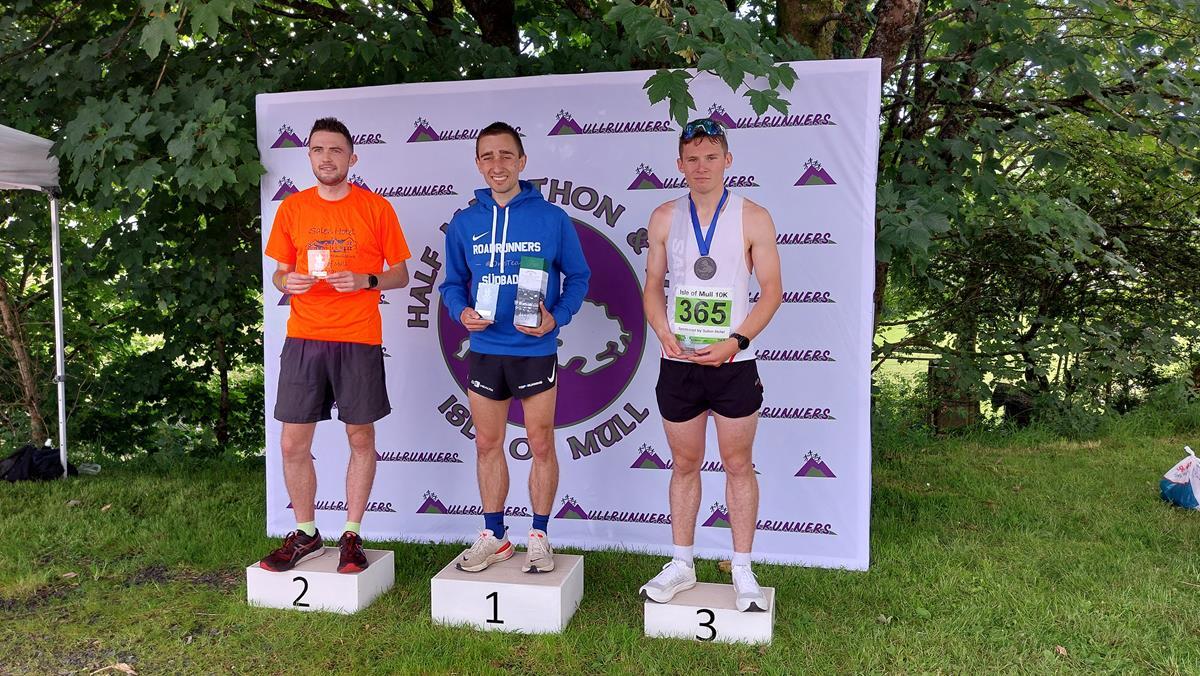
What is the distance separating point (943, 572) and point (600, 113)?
2.54 m

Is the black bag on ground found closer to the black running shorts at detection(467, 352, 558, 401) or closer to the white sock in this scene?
the black running shorts at detection(467, 352, 558, 401)

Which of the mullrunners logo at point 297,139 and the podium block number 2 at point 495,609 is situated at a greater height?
the mullrunners logo at point 297,139

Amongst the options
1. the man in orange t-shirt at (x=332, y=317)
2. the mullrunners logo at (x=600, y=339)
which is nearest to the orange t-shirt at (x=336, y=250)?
the man in orange t-shirt at (x=332, y=317)

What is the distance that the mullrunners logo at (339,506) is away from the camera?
13.9ft

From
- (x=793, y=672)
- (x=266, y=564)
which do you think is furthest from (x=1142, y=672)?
(x=266, y=564)

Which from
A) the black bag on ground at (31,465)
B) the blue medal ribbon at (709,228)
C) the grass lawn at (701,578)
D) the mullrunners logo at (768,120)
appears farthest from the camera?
the black bag on ground at (31,465)

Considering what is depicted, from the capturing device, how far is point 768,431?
3.85 m

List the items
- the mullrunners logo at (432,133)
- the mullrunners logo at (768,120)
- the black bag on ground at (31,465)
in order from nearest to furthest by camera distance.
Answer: the mullrunners logo at (768,120)
the mullrunners logo at (432,133)
the black bag on ground at (31,465)

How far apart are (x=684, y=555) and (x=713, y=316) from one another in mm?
922

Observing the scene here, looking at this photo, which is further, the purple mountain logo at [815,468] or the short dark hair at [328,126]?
the purple mountain logo at [815,468]

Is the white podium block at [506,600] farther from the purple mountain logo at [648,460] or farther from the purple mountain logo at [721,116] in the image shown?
the purple mountain logo at [721,116]

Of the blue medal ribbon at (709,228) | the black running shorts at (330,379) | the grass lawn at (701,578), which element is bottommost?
the grass lawn at (701,578)

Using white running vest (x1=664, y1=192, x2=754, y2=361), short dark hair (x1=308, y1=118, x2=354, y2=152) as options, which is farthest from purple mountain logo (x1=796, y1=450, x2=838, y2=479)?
short dark hair (x1=308, y1=118, x2=354, y2=152)

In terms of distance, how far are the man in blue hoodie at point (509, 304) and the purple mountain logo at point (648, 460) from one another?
68 centimetres
